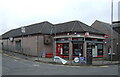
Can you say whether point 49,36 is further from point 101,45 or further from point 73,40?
point 101,45

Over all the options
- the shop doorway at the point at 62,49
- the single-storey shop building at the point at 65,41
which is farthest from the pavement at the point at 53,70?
the shop doorway at the point at 62,49

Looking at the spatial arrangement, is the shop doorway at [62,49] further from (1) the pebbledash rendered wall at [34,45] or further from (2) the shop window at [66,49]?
(1) the pebbledash rendered wall at [34,45]

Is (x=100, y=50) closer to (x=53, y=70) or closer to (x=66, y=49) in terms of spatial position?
(x=66, y=49)

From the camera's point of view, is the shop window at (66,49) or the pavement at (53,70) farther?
the shop window at (66,49)

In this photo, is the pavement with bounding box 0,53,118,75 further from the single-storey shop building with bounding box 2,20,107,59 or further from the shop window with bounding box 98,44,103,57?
the shop window with bounding box 98,44,103,57

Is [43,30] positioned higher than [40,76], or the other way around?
[43,30]

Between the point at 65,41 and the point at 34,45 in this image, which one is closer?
the point at 65,41

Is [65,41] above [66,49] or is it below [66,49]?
above

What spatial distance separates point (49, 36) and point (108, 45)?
46.3ft

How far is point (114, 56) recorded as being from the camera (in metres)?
26.8

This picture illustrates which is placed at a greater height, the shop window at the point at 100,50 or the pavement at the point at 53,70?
the shop window at the point at 100,50

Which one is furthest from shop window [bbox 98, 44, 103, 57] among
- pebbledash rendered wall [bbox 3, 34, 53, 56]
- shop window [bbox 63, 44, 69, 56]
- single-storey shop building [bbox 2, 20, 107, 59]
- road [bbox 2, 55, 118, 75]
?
road [bbox 2, 55, 118, 75]

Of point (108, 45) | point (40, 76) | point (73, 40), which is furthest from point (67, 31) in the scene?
point (40, 76)

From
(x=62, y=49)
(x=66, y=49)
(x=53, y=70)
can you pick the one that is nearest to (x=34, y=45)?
(x=62, y=49)
